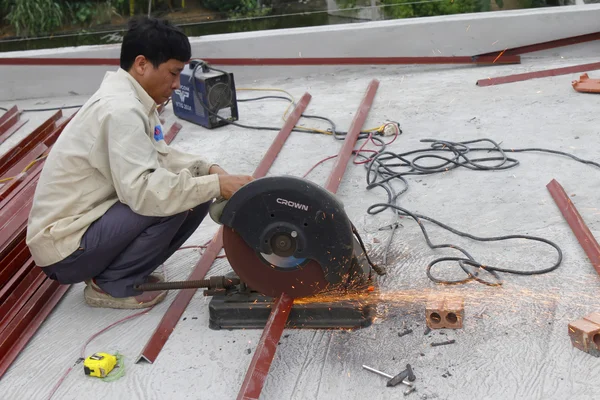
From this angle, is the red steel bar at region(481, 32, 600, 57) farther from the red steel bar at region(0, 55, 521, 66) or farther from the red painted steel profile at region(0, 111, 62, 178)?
the red painted steel profile at region(0, 111, 62, 178)

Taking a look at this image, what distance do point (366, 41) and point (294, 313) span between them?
189 inches

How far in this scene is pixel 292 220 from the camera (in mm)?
2914

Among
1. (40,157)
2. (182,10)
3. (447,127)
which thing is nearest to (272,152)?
(447,127)

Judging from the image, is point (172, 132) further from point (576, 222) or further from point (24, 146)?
point (576, 222)

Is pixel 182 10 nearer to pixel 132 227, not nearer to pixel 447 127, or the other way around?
pixel 447 127

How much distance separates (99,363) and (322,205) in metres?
1.13

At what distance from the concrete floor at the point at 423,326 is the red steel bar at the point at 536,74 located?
1232 millimetres

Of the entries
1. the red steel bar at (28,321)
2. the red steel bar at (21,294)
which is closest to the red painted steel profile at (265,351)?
the red steel bar at (28,321)

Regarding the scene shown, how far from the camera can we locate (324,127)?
5863 millimetres

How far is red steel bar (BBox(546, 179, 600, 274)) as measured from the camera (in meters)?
3.37

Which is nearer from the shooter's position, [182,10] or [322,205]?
[322,205]

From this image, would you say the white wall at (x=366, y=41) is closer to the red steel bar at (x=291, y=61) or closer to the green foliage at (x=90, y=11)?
the red steel bar at (x=291, y=61)

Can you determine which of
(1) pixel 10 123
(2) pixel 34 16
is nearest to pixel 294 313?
(1) pixel 10 123

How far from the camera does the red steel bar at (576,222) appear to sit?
133 inches
